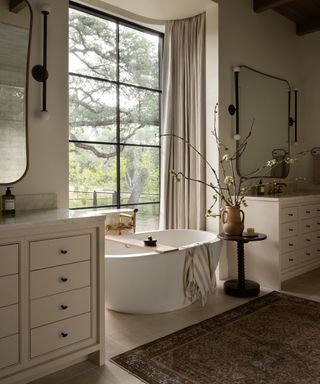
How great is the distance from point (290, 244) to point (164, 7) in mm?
2621

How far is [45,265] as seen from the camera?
1.96 metres

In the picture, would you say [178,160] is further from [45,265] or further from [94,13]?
[45,265]

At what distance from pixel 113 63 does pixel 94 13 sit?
18.7 inches

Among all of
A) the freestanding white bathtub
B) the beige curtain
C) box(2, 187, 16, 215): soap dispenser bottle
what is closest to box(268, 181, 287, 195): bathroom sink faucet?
the beige curtain

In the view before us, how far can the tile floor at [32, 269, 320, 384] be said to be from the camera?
2.06 m

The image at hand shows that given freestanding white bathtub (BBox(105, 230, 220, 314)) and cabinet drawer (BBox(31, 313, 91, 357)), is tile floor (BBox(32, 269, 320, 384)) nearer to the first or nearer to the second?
freestanding white bathtub (BBox(105, 230, 220, 314))

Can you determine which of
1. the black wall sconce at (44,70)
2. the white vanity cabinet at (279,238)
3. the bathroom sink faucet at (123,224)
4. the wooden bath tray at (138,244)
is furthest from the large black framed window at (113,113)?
the white vanity cabinet at (279,238)

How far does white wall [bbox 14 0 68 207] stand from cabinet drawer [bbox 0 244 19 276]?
69 cm

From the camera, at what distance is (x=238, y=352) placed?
233 cm

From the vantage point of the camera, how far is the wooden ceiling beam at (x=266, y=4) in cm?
400

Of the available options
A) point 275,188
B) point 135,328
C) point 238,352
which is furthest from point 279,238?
point 135,328

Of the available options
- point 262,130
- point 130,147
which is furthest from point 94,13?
point 262,130

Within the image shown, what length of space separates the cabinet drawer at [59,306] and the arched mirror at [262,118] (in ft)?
8.13

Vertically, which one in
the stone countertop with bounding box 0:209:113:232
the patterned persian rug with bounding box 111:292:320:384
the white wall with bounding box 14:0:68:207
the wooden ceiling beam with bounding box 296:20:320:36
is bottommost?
the patterned persian rug with bounding box 111:292:320:384
